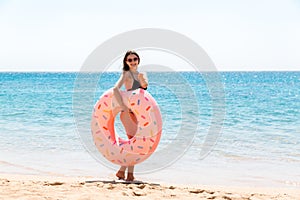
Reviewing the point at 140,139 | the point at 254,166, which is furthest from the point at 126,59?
the point at 254,166

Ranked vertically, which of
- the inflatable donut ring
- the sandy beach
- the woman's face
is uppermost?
the woman's face

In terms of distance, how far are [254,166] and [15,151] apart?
3689 mm

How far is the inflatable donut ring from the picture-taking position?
4.66 m

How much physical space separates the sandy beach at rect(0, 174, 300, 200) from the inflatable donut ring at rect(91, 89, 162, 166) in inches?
12.2

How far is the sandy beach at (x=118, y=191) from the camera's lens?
4.06 metres

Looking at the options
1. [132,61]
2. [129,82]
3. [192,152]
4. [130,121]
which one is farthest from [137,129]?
[192,152]

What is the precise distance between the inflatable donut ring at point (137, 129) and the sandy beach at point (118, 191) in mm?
311

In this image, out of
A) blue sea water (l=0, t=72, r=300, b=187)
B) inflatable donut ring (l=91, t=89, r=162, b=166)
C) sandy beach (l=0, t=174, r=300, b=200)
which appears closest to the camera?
sandy beach (l=0, t=174, r=300, b=200)

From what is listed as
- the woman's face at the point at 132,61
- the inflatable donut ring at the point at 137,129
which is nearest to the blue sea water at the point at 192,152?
the inflatable donut ring at the point at 137,129

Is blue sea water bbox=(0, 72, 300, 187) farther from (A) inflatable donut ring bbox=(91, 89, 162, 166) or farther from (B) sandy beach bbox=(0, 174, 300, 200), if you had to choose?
(A) inflatable donut ring bbox=(91, 89, 162, 166)

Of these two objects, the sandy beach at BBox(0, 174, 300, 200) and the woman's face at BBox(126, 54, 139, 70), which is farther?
the woman's face at BBox(126, 54, 139, 70)

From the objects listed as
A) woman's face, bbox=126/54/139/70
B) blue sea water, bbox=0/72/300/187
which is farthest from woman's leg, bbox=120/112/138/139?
blue sea water, bbox=0/72/300/187

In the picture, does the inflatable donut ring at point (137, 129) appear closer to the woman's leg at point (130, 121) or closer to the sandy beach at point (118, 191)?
the woman's leg at point (130, 121)

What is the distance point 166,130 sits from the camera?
9586 mm
